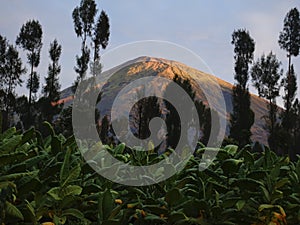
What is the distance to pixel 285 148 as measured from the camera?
84.7 ft

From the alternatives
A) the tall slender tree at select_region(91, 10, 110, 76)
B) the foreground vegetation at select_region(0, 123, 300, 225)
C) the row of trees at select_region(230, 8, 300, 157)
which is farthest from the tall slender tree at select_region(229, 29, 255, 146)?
the foreground vegetation at select_region(0, 123, 300, 225)

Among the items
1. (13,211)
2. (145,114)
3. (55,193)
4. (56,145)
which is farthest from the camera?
(145,114)

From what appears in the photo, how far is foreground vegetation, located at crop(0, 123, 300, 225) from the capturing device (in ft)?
3.91

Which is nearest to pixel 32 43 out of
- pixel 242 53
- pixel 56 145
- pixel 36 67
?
pixel 36 67

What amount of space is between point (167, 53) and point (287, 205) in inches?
45.7

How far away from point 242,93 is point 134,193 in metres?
26.6

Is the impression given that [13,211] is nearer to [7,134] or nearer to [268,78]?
[7,134]

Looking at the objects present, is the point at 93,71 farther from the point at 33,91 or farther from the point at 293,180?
the point at 293,180

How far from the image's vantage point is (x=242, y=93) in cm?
2730

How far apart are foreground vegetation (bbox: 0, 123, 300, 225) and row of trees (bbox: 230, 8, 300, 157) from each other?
25.0 meters

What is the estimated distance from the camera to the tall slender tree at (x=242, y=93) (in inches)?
1039

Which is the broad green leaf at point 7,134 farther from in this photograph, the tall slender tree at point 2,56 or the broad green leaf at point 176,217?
the tall slender tree at point 2,56

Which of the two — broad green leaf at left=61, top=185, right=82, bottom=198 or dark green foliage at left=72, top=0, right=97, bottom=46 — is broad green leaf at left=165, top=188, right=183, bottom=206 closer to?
broad green leaf at left=61, top=185, right=82, bottom=198

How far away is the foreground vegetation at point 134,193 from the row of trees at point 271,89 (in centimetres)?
2500
